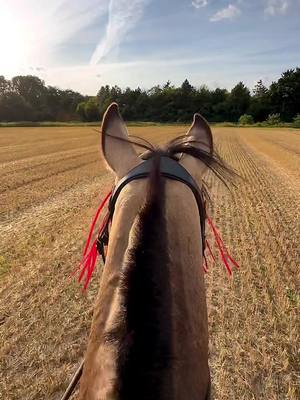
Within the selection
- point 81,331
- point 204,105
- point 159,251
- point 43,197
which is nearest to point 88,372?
point 159,251

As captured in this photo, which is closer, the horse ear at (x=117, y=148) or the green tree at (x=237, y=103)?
the horse ear at (x=117, y=148)

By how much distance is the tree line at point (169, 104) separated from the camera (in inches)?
2685

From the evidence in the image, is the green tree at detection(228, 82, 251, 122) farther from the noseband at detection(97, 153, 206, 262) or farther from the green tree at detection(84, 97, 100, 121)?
the noseband at detection(97, 153, 206, 262)

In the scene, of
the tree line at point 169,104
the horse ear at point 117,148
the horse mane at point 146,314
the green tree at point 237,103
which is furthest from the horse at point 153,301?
the green tree at point 237,103

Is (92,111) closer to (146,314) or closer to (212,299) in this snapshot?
(212,299)

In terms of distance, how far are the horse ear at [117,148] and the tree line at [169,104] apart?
64.2 meters

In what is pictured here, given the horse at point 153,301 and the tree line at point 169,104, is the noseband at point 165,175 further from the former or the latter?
the tree line at point 169,104

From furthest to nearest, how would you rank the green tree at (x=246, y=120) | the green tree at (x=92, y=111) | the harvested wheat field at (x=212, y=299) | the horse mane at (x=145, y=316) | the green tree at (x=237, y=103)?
1. the green tree at (x=237, y=103)
2. the green tree at (x=92, y=111)
3. the green tree at (x=246, y=120)
4. the harvested wheat field at (x=212, y=299)
5. the horse mane at (x=145, y=316)

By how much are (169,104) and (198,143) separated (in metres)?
70.1

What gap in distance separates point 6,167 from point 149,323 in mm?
15524

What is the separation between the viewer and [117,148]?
5.22 feet

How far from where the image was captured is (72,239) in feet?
21.6

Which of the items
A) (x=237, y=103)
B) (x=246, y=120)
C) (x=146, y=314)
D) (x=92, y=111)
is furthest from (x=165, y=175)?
(x=237, y=103)

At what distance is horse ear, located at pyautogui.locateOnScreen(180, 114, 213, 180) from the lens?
155cm
